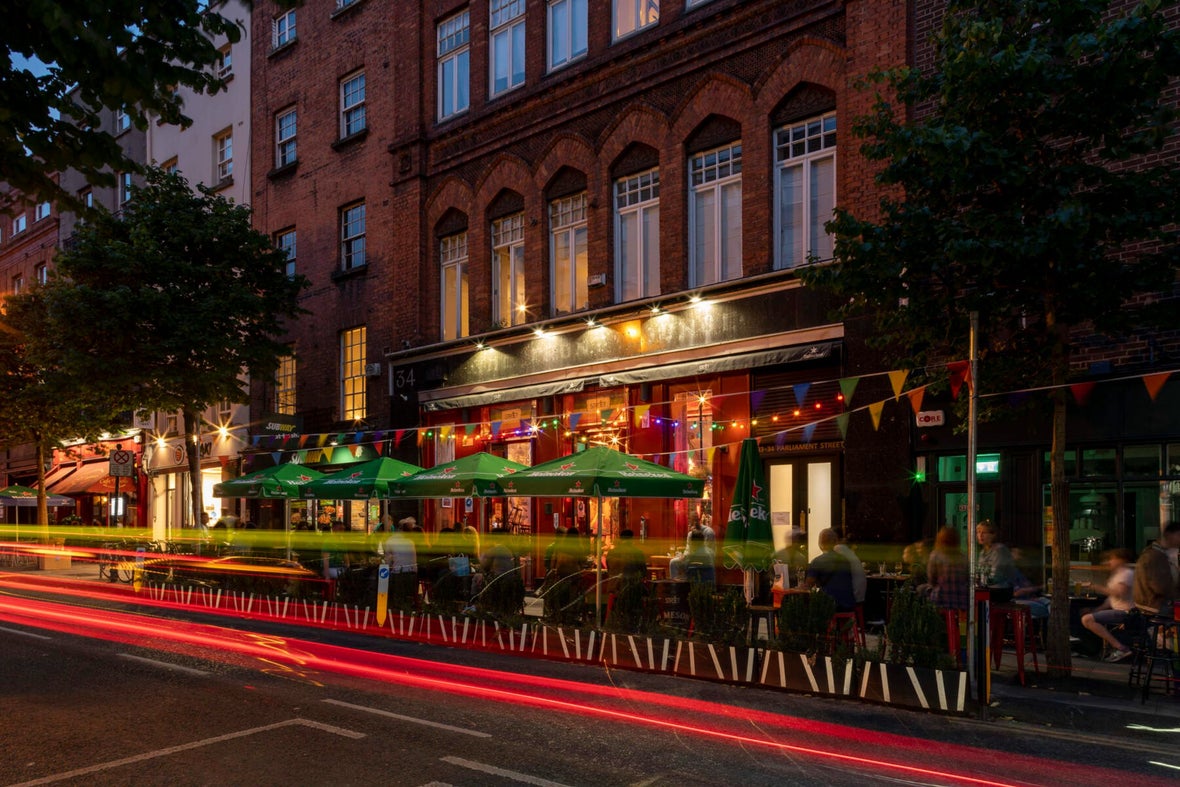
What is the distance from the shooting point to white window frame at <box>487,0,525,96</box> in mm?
22172

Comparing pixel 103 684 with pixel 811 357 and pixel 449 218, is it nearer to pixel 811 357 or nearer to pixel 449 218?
pixel 811 357

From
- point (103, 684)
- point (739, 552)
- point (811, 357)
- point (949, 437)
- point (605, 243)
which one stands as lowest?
point (103, 684)

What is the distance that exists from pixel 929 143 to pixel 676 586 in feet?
19.5

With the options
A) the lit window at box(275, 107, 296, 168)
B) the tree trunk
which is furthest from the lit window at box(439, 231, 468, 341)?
the lit window at box(275, 107, 296, 168)

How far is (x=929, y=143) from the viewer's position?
10391 millimetres

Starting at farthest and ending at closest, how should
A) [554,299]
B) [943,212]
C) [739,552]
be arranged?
[554,299], [739,552], [943,212]

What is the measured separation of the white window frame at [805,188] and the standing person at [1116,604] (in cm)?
653

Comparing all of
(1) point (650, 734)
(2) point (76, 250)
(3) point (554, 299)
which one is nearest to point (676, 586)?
(1) point (650, 734)

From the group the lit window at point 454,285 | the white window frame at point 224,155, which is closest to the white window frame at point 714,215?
the lit window at point 454,285

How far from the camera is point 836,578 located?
1139cm

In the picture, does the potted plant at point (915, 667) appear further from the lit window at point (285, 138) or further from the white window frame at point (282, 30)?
the white window frame at point (282, 30)

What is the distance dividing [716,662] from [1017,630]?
3070mm

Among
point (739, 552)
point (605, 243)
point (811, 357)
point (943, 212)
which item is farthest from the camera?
point (605, 243)

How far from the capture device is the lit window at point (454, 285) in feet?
77.7
